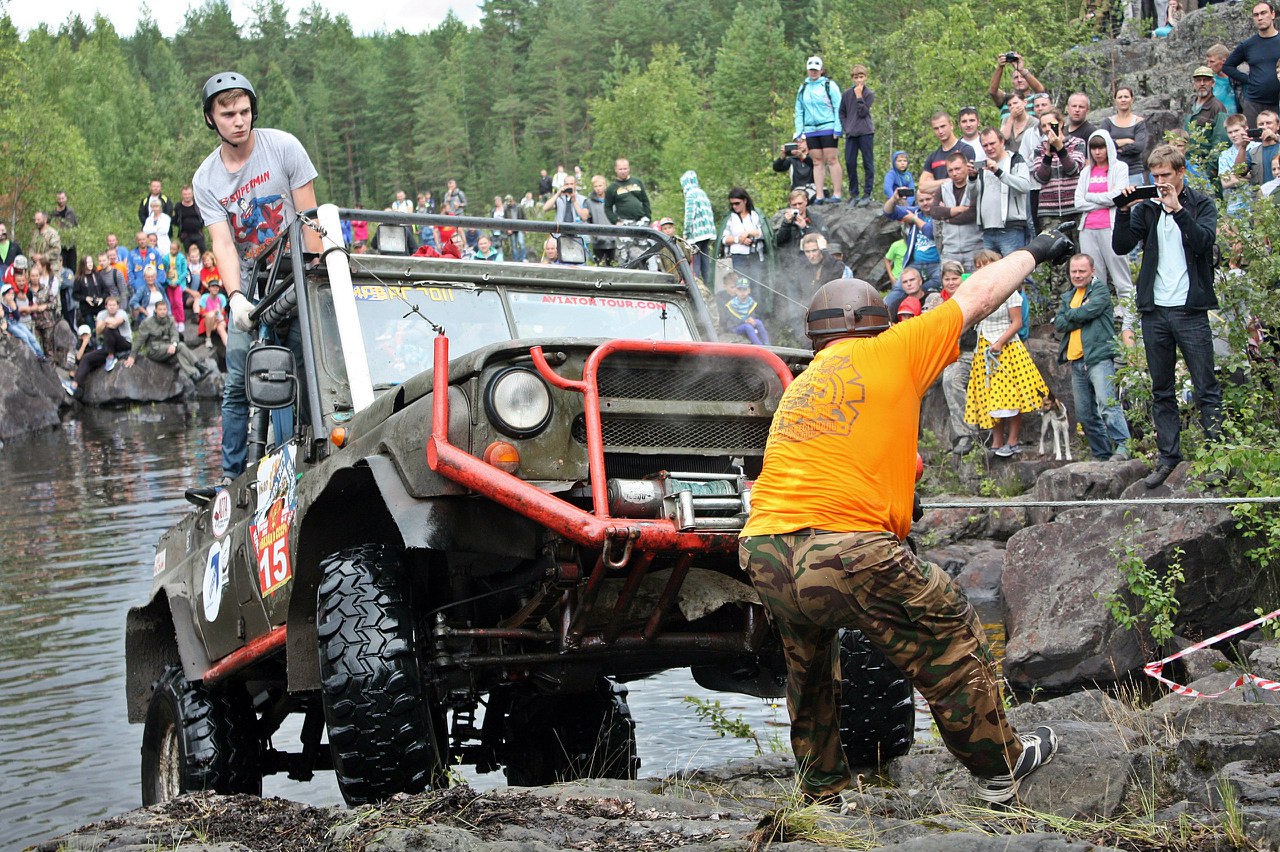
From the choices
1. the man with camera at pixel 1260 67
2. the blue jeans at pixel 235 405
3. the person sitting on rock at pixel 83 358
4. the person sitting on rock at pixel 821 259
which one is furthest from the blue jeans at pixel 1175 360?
the person sitting on rock at pixel 83 358

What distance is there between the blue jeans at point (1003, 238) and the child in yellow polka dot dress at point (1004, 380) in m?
0.84

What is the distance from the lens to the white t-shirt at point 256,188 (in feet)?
23.8

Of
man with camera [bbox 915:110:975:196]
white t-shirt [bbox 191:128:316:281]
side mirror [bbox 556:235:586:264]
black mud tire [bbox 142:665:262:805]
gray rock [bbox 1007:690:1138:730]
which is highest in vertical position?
man with camera [bbox 915:110:975:196]

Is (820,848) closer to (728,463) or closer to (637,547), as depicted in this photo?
(637,547)

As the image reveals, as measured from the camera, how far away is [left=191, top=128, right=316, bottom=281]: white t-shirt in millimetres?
7246

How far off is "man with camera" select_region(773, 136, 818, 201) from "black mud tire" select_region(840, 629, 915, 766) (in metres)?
13.4

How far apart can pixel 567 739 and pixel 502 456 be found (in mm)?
2352

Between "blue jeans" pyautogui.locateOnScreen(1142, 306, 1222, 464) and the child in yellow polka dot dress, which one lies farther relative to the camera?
the child in yellow polka dot dress

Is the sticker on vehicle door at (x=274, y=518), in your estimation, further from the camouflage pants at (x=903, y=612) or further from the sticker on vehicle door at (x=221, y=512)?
the camouflage pants at (x=903, y=612)

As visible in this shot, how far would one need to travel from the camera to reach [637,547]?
4.79 meters

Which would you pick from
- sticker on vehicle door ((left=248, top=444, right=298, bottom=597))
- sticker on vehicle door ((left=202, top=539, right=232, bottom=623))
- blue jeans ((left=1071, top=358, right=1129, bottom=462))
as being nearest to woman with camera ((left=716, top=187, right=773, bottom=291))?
blue jeans ((left=1071, top=358, right=1129, bottom=462))

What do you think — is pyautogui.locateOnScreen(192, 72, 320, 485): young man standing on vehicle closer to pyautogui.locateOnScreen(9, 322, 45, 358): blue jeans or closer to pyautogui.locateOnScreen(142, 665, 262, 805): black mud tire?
pyautogui.locateOnScreen(142, 665, 262, 805): black mud tire

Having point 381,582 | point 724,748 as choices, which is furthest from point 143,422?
point 381,582

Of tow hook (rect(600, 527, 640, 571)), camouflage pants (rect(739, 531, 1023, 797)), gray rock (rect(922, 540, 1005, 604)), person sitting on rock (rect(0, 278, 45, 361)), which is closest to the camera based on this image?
camouflage pants (rect(739, 531, 1023, 797))
